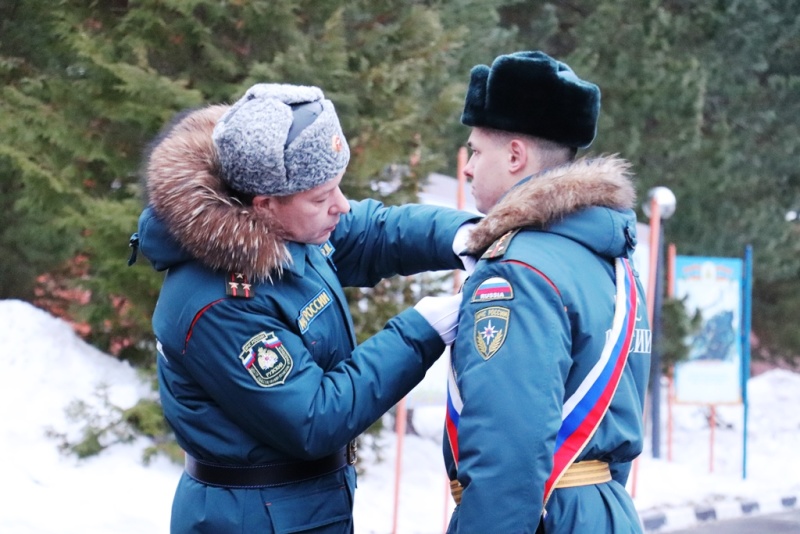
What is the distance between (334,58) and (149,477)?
2.89 meters

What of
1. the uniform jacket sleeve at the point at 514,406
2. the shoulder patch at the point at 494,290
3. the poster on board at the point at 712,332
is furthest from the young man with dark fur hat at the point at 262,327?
the poster on board at the point at 712,332

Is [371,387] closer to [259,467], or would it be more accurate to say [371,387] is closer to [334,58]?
[259,467]

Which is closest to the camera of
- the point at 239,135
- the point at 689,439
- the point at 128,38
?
the point at 239,135

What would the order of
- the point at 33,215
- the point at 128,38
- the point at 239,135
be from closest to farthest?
1. the point at 239,135
2. the point at 128,38
3. the point at 33,215

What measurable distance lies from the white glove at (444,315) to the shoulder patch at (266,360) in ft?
1.18

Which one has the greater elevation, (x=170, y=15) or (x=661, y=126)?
(x=170, y=15)

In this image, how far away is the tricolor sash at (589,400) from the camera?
2289mm

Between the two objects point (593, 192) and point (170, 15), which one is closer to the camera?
point (593, 192)

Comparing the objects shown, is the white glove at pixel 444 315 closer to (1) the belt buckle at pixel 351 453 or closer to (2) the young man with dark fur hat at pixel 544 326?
(2) the young man with dark fur hat at pixel 544 326

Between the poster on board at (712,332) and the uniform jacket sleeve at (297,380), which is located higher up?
the uniform jacket sleeve at (297,380)

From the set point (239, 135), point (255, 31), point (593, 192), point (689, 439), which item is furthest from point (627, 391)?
point (689, 439)

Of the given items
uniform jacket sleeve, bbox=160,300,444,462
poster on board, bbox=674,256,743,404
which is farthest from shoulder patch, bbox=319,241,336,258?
poster on board, bbox=674,256,743,404

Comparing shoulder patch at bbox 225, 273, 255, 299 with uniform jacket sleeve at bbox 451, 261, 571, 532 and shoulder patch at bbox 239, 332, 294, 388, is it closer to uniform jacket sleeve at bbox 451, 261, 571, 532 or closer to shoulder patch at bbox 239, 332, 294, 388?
shoulder patch at bbox 239, 332, 294, 388

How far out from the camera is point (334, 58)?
6254 millimetres
